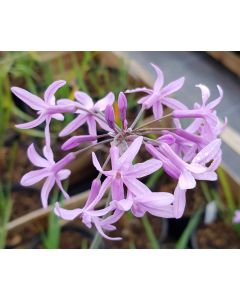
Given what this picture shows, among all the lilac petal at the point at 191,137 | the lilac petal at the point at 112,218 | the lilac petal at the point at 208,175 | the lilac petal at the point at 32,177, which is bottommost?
the lilac petal at the point at 112,218

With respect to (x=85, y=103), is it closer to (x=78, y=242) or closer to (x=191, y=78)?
(x=78, y=242)

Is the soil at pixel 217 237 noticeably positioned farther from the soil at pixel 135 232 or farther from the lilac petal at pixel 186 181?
the lilac petal at pixel 186 181

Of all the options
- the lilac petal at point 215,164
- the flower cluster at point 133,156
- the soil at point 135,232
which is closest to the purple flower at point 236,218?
the soil at point 135,232

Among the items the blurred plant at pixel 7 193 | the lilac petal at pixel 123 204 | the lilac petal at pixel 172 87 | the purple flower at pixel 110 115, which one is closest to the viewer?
the lilac petal at pixel 123 204

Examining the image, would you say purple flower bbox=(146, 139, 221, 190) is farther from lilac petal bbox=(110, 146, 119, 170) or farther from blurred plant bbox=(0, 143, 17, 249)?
blurred plant bbox=(0, 143, 17, 249)

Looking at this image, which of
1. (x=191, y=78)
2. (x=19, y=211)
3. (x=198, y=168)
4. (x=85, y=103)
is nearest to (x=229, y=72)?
(x=191, y=78)
